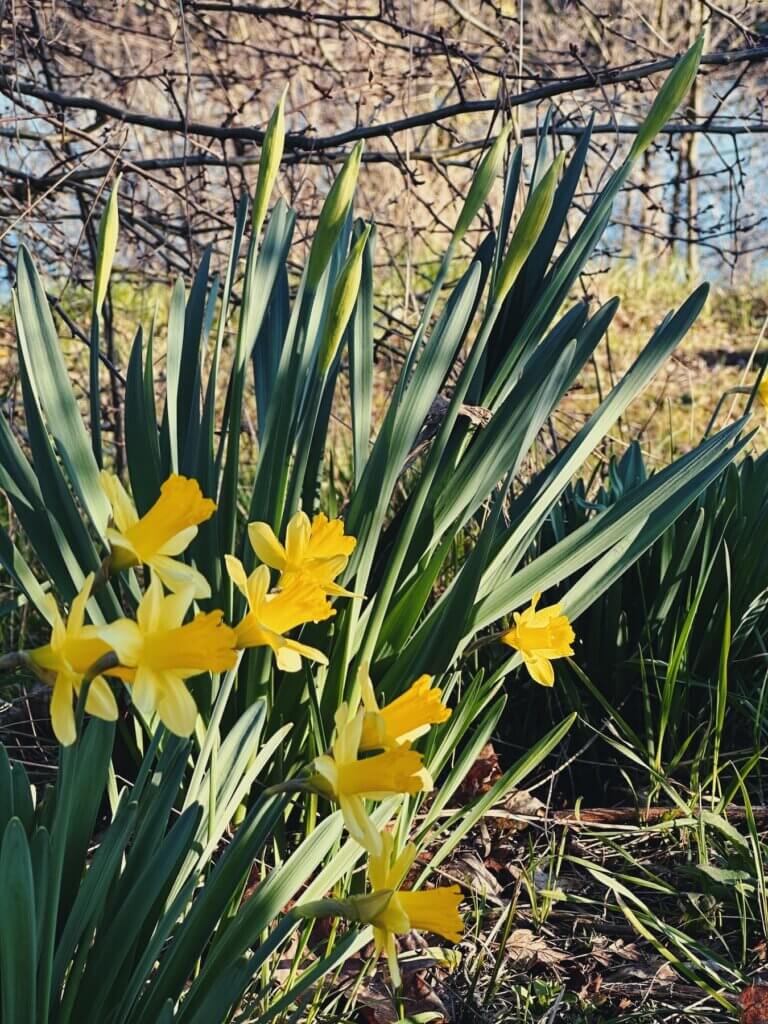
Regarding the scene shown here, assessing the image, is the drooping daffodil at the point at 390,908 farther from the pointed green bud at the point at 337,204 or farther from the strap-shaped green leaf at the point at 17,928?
the pointed green bud at the point at 337,204

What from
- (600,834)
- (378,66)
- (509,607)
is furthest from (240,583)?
(378,66)

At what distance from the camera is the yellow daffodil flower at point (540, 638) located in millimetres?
1259

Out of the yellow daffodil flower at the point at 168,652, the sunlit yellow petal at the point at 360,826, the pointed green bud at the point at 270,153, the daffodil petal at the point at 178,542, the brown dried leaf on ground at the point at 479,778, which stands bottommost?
the brown dried leaf on ground at the point at 479,778

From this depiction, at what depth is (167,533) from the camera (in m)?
0.80

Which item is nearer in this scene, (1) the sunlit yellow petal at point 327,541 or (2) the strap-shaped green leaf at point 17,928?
(2) the strap-shaped green leaf at point 17,928

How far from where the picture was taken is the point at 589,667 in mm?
1935

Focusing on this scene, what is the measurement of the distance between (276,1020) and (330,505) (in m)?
0.97

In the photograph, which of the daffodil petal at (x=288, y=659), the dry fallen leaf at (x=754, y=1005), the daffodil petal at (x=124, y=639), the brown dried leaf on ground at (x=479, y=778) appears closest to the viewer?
the daffodil petal at (x=124, y=639)

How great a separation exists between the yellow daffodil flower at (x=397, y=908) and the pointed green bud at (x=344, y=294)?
66cm

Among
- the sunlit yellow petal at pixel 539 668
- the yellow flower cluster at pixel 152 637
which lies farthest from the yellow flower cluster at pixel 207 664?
the sunlit yellow petal at pixel 539 668

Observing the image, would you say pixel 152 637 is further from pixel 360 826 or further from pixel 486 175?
pixel 486 175

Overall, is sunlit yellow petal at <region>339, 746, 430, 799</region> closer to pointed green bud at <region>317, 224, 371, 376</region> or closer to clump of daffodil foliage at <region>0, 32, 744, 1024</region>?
clump of daffodil foliage at <region>0, 32, 744, 1024</region>

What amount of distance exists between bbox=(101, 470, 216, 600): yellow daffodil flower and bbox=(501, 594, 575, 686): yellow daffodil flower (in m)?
0.55

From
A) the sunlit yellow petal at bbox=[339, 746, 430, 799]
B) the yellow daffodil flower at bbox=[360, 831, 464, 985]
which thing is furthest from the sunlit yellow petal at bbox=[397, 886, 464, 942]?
the sunlit yellow petal at bbox=[339, 746, 430, 799]
